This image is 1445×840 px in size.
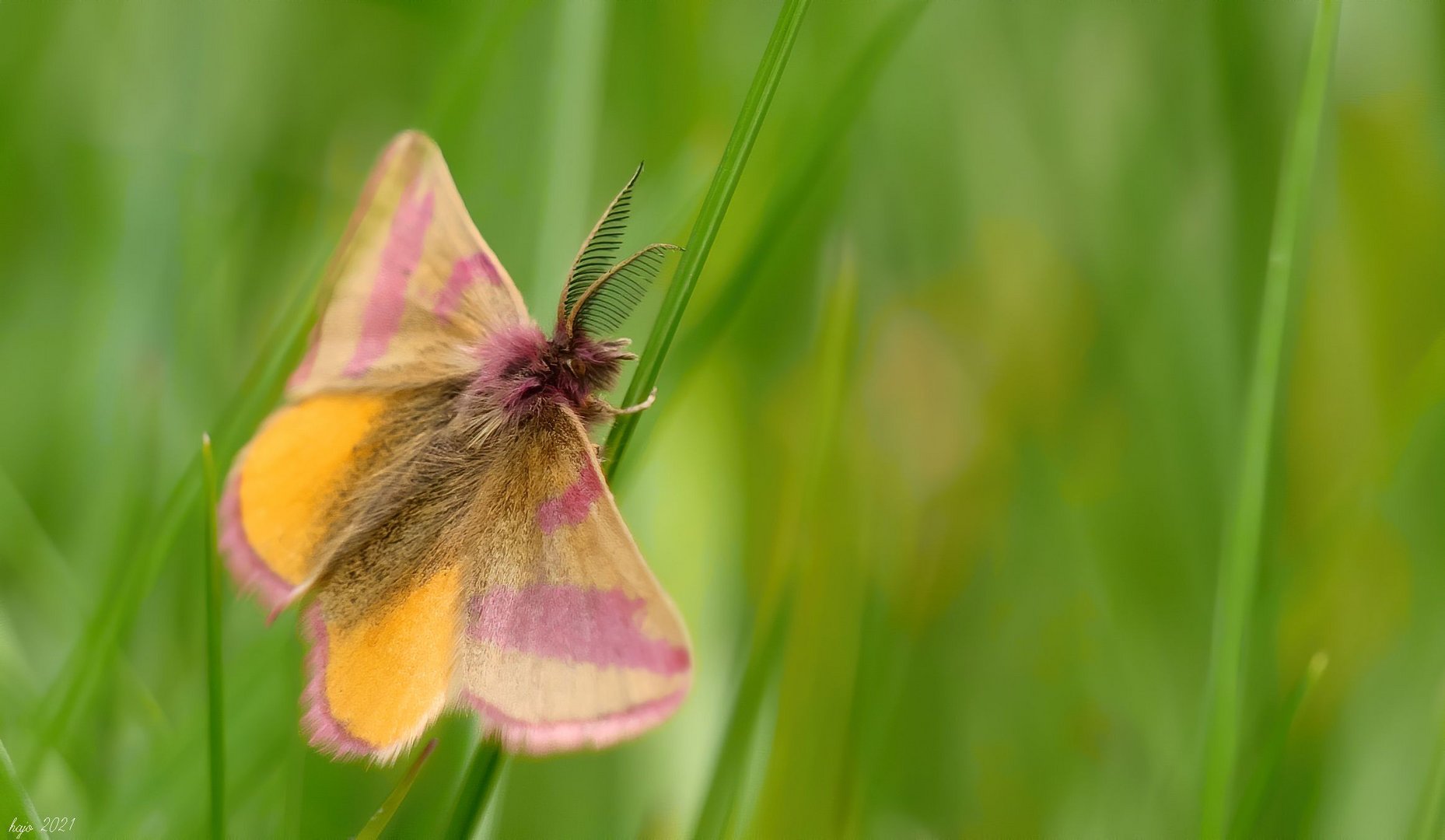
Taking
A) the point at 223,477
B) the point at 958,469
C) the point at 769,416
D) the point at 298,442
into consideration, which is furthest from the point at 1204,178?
the point at 223,477

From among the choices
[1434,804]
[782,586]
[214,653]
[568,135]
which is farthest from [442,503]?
[1434,804]

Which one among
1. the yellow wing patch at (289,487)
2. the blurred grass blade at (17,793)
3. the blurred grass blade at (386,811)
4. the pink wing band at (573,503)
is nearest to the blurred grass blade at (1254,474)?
the pink wing band at (573,503)

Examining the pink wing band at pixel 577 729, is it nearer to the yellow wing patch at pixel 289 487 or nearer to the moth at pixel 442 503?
the moth at pixel 442 503

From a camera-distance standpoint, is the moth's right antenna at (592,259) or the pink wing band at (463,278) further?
the pink wing band at (463,278)

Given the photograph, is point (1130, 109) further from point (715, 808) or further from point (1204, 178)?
point (715, 808)

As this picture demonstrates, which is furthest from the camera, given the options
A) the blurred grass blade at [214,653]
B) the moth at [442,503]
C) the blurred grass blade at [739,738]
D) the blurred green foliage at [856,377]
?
the blurred green foliage at [856,377]

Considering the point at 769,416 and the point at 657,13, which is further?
the point at 657,13

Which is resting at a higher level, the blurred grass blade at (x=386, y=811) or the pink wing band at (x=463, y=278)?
the pink wing band at (x=463, y=278)
